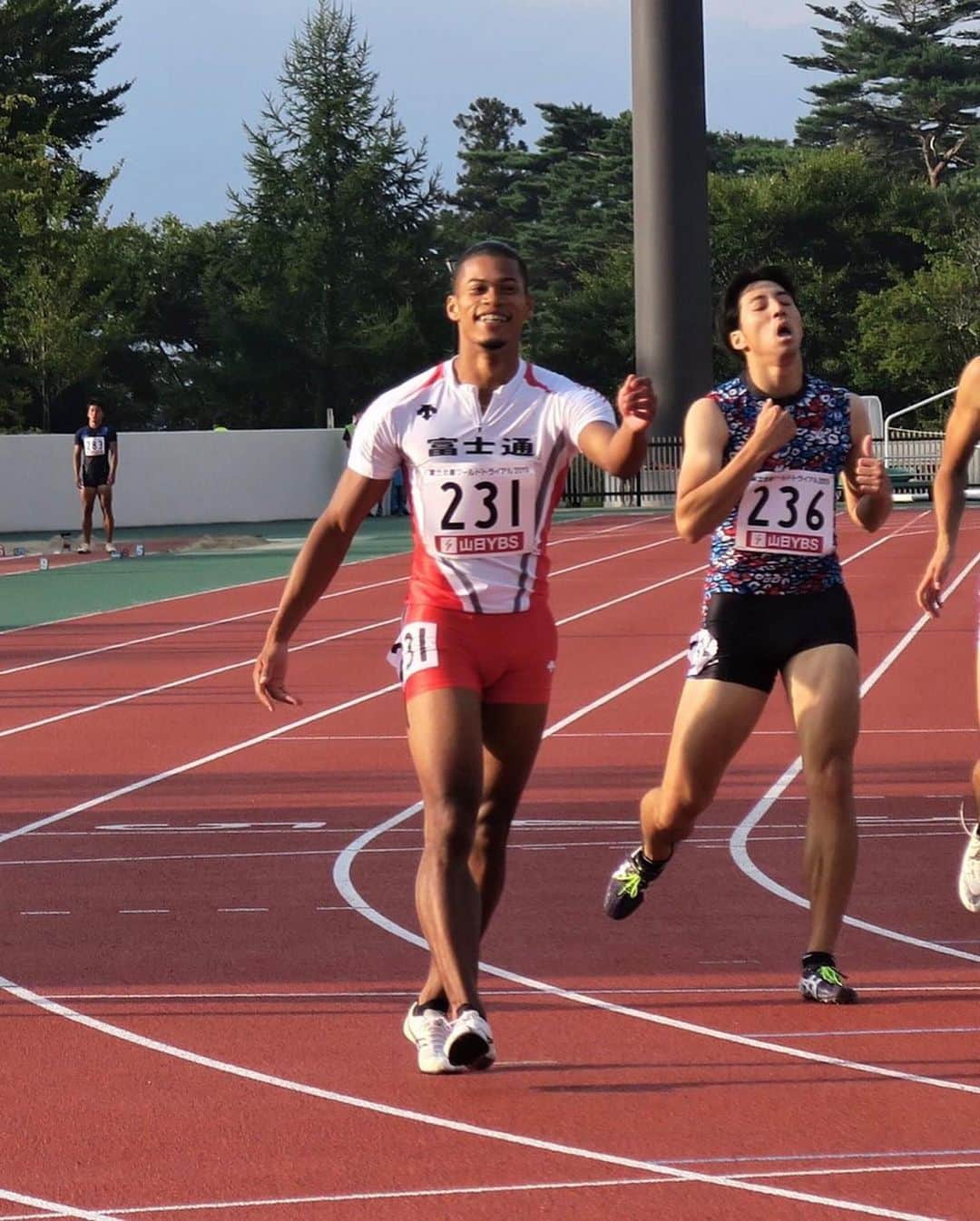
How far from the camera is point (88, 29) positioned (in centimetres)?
6525

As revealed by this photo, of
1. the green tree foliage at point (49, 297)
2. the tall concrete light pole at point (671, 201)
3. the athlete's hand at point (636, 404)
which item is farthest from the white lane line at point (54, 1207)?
the green tree foliage at point (49, 297)

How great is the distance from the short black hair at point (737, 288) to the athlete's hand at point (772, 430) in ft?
1.84

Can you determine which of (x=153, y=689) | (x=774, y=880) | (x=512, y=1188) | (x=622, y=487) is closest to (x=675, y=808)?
(x=774, y=880)

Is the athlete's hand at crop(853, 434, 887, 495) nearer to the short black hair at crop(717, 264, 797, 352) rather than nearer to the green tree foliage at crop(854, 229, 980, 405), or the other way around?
the short black hair at crop(717, 264, 797, 352)

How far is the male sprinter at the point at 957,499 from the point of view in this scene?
6.56 metres

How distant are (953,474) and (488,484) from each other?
69.4 inches

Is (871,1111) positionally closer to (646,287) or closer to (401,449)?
(401,449)

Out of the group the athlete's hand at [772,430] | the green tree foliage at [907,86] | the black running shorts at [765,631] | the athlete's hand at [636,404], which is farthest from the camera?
the green tree foliage at [907,86]

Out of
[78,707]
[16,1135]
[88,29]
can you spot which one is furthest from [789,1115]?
[88,29]

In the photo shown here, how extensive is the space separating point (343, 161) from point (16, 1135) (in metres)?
56.8

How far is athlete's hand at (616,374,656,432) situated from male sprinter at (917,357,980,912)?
4.81 feet

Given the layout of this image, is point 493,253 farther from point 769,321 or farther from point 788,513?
point 788,513

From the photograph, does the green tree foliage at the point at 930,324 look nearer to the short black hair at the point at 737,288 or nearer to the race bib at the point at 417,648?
the short black hair at the point at 737,288

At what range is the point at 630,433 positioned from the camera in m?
5.21
